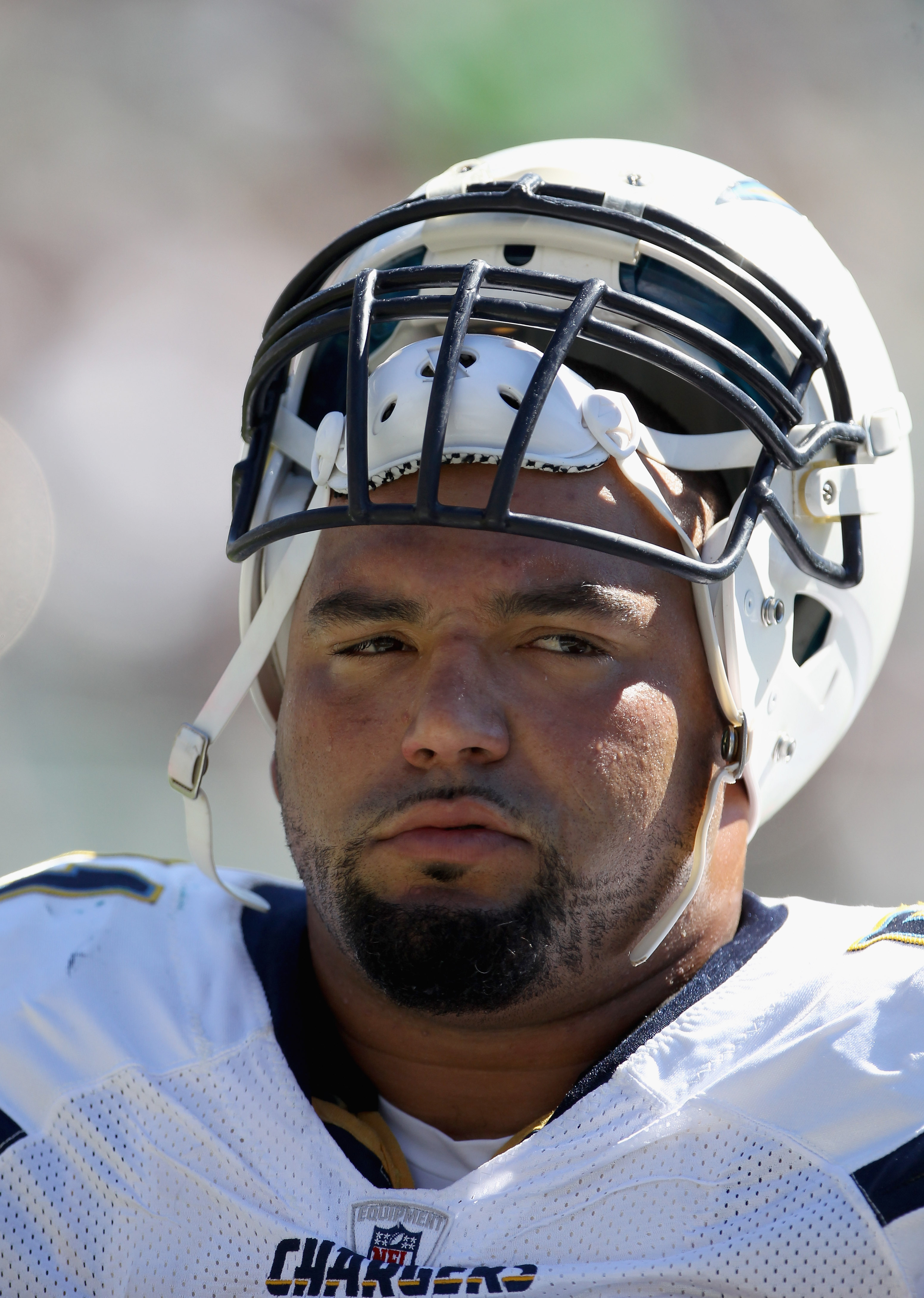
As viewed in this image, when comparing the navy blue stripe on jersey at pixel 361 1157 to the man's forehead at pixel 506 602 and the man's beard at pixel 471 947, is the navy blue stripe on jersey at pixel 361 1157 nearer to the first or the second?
the man's beard at pixel 471 947

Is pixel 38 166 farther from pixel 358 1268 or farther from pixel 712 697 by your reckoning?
pixel 358 1268

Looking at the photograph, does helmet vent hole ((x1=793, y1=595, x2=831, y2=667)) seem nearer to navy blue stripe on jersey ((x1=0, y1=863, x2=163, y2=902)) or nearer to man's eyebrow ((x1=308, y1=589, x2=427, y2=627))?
man's eyebrow ((x1=308, y1=589, x2=427, y2=627))

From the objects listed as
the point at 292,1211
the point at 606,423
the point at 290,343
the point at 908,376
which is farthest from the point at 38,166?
the point at 292,1211

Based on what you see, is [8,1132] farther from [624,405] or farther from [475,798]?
[624,405]

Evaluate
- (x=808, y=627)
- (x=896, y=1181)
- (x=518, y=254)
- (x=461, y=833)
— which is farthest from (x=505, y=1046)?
(x=518, y=254)

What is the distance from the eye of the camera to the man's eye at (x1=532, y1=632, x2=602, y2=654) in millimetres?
982

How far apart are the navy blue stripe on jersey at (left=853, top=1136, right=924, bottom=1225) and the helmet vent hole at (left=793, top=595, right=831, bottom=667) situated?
50cm

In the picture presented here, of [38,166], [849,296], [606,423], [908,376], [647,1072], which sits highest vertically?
[38,166]

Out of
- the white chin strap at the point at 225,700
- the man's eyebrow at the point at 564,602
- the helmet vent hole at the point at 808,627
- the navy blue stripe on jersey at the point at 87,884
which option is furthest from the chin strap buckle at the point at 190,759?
the helmet vent hole at the point at 808,627

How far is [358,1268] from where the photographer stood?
2.76ft

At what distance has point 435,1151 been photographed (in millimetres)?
1006

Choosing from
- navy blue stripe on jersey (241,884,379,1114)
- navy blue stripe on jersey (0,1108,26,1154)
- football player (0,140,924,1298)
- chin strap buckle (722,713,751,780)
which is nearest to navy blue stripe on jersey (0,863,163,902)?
football player (0,140,924,1298)

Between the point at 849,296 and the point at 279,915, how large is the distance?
856mm

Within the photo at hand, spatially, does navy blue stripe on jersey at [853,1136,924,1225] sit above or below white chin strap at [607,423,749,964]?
below
